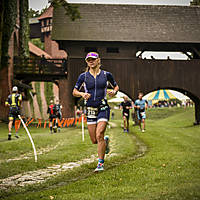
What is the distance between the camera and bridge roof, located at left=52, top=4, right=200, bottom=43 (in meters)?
27.8

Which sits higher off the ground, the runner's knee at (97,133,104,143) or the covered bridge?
the covered bridge

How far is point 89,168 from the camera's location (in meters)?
6.91

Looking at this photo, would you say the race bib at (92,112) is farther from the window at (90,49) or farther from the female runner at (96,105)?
the window at (90,49)

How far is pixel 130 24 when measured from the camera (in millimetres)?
29500

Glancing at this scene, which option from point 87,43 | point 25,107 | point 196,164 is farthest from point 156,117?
point 196,164

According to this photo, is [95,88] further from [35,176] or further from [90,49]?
[90,49]

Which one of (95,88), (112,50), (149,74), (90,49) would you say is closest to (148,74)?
(149,74)

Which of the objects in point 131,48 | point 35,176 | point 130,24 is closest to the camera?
point 35,176

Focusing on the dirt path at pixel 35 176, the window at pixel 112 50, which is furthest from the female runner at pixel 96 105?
the window at pixel 112 50

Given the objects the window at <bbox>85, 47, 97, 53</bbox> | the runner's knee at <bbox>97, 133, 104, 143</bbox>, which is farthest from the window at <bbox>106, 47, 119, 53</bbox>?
the runner's knee at <bbox>97, 133, 104, 143</bbox>

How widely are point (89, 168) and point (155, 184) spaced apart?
220 cm

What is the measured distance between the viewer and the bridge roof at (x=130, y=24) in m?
27.8

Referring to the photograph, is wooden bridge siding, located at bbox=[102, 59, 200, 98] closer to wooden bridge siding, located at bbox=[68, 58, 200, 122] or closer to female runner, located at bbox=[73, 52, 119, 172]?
wooden bridge siding, located at bbox=[68, 58, 200, 122]

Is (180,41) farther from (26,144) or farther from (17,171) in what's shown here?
(17,171)
